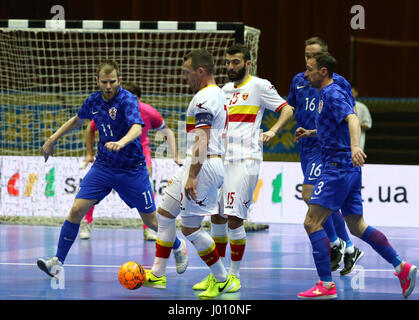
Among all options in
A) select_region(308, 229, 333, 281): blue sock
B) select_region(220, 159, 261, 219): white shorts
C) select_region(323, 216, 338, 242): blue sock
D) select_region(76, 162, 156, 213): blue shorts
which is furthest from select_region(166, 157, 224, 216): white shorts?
select_region(323, 216, 338, 242): blue sock

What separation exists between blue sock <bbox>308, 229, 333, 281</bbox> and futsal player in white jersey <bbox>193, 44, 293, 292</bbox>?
778 mm

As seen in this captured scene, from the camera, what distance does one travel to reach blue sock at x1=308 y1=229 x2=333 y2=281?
5.89 m

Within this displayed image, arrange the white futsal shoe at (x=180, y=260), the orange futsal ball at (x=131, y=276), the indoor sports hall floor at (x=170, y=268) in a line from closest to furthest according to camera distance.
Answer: the orange futsal ball at (x=131, y=276), the indoor sports hall floor at (x=170, y=268), the white futsal shoe at (x=180, y=260)

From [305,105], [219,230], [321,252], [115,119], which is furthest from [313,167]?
[115,119]

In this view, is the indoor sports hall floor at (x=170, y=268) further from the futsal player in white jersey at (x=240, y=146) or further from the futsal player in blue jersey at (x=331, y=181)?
the futsal player in white jersey at (x=240, y=146)

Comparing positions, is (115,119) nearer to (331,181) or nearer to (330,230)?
(331,181)

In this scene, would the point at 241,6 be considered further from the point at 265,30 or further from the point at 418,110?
the point at 418,110

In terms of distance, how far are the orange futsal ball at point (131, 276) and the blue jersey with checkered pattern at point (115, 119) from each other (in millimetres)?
1159

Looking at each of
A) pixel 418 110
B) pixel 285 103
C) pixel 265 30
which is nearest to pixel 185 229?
pixel 285 103

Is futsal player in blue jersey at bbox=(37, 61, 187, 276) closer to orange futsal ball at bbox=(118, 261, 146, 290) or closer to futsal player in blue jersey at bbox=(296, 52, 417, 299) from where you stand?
orange futsal ball at bbox=(118, 261, 146, 290)

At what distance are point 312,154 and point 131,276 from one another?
216 cm

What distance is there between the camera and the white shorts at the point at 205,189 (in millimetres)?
5832

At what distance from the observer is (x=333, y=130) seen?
5934 mm

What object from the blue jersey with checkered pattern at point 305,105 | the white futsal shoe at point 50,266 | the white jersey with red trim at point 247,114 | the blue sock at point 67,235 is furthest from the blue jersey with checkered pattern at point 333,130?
the white futsal shoe at point 50,266
